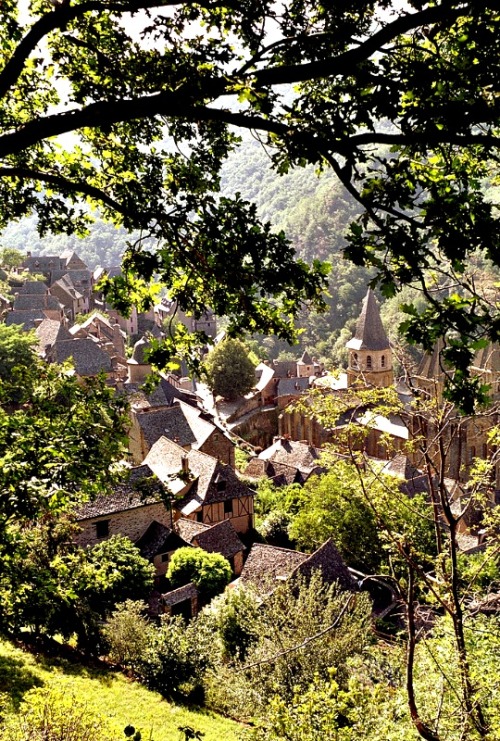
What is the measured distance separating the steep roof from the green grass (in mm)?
40852

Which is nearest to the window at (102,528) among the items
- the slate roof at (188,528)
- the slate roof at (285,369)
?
the slate roof at (188,528)

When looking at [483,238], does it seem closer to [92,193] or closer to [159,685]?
[92,193]

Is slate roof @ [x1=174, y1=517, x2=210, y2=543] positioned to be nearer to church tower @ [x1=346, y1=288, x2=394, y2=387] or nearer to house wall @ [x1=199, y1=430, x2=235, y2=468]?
house wall @ [x1=199, y1=430, x2=235, y2=468]

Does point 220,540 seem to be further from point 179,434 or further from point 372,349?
point 372,349

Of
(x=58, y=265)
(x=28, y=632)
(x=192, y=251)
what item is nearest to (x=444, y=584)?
(x=192, y=251)

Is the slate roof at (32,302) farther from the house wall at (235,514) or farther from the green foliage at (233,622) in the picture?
the green foliage at (233,622)

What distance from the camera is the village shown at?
18711 millimetres

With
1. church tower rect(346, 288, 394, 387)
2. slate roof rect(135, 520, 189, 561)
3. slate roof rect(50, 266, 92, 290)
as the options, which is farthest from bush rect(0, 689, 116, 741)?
slate roof rect(50, 266, 92, 290)

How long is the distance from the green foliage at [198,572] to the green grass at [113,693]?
19.5 ft

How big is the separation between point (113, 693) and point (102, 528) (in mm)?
9002

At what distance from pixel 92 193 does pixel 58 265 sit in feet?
270

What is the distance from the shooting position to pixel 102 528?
79.7 feet

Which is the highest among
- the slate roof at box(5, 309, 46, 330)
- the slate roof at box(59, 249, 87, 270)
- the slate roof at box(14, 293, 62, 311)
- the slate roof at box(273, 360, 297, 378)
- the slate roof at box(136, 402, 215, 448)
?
the slate roof at box(59, 249, 87, 270)

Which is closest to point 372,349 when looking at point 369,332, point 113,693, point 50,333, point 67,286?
point 369,332
